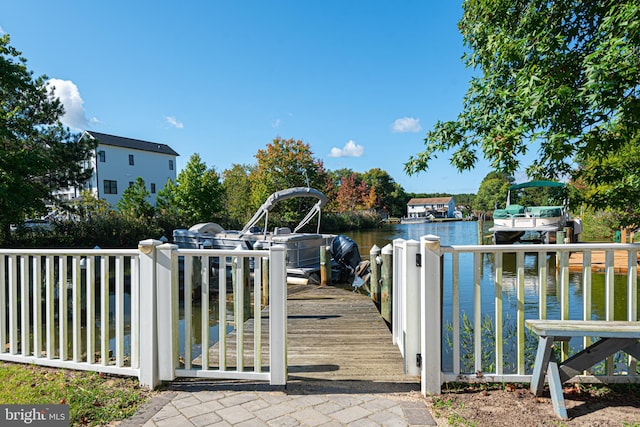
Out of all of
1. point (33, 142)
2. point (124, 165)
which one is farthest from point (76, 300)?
point (124, 165)

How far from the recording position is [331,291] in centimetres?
805

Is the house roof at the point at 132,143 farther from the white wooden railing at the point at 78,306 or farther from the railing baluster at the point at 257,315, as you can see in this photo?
the railing baluster at the point at 257,315

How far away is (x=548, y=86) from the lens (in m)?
3.01

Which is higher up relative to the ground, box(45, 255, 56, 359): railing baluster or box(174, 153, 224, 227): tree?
box(174, 153, 224, 227): tree

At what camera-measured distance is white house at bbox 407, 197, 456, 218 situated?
8844cm

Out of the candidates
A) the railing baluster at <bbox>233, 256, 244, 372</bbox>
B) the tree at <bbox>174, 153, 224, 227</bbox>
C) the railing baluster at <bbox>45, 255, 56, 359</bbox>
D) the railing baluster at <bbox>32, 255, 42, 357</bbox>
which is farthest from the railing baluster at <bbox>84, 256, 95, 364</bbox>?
the tree at <bbox>174, 153, 224, 227</bbox>

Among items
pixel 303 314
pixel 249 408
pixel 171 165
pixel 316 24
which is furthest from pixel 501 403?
pixel 171 165

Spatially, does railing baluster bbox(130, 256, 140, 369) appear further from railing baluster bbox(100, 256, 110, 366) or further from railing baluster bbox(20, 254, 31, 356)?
railing baluster bbox(20, 254, 31, 356)

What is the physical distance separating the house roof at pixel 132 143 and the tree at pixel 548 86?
120 feet

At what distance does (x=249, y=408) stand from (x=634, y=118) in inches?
141

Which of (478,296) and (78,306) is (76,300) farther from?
(478,296)

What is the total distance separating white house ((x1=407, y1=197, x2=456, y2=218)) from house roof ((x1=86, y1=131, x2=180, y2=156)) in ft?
195

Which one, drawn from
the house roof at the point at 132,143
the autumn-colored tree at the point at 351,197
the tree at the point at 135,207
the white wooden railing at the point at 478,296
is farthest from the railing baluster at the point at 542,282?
the autumn-colored tree at the point at 351,197

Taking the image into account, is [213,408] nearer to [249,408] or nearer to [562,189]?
[249,408]
